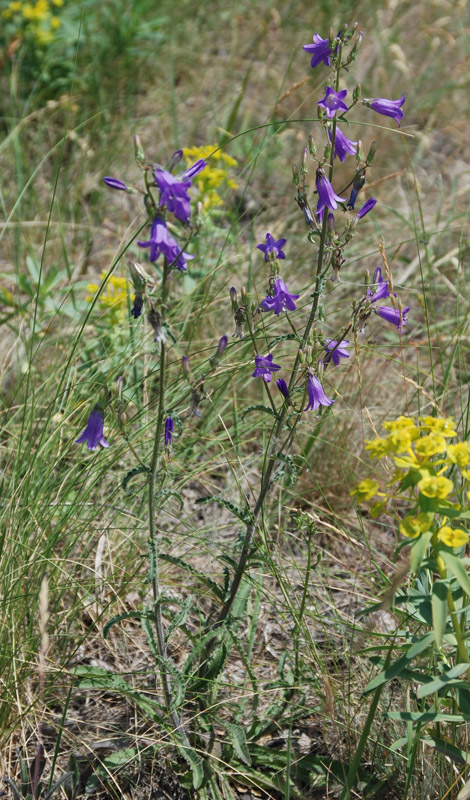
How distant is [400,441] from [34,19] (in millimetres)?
4045

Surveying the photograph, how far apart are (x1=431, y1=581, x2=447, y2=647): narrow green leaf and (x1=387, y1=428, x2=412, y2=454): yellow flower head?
0.98 feet

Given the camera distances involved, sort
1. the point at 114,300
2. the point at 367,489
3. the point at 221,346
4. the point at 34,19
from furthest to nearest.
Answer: the point at 34,19
the point at 114,300
the point at 221,346
the point at 367,489

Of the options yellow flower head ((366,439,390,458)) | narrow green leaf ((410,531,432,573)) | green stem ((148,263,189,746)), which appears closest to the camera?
narrow green leaf ((410,531,432,573))

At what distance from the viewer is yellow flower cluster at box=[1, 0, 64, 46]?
4.34 metres

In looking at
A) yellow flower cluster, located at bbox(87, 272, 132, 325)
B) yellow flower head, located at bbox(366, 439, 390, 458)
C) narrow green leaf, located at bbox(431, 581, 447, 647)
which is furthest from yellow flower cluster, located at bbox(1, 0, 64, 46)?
narrow green leaf, located at bbox(431, 581, 447, 647)

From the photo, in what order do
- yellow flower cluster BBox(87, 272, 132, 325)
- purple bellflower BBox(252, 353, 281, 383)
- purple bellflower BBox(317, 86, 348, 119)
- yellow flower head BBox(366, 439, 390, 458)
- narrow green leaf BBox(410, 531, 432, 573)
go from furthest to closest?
yellow flower cluster BBox(87, 272, 132, 325) → purple bellflower BBox(252, 353, 281, 383) → purple bellflower BBox(317, 86, 348, 119) → yellow flower head BBox(366, 439, 390, 458) → narrow green leaf BBox(410, 531, 432, 573)

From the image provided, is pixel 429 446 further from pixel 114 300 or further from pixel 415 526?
pixel 114 300

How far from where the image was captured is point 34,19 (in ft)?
14.5

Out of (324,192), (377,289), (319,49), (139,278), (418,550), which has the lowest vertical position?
(418,550)

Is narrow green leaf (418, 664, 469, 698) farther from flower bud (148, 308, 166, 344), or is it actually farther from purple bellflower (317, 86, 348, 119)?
purple bellflower (317, 86, 348, 119)

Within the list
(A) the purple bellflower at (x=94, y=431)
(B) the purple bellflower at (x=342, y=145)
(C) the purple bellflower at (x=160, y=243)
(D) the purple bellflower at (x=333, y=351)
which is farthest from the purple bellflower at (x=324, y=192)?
(A) the purple bellflower at (x=94, y=431)

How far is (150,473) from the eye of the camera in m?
1.75

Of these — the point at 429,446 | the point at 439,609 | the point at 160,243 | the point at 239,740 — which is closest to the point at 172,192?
the point at 160,243

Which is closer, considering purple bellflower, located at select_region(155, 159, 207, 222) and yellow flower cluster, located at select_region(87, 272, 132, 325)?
purple bellflower, located at select_region(155, 159, 207, 222)
